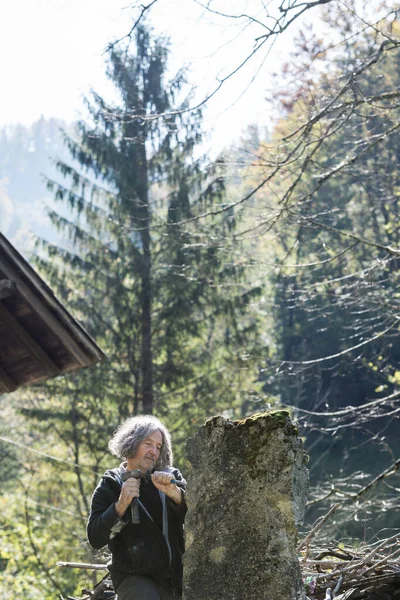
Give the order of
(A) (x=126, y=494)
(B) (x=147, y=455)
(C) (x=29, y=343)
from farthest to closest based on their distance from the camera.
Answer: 1. (C) (x=29, y=343)
2. (B) (x=147, y=455)
3. (A) (x=126, y=494)

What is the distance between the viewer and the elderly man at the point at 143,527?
3896 mm

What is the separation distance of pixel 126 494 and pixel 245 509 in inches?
30.3

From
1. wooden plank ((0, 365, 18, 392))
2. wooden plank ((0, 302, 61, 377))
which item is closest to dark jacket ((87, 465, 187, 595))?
wooden plank ((0, 302, 61, 377))

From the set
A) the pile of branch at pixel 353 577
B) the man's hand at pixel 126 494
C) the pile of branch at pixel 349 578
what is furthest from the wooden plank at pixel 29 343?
the man's hand at pixel 126 494

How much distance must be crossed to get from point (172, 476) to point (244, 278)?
1556cm

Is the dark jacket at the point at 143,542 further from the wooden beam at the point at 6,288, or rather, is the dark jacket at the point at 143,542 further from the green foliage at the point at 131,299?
the green foliage at the point at 131,299

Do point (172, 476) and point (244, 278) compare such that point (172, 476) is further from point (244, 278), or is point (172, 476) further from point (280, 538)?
point (244, 278)

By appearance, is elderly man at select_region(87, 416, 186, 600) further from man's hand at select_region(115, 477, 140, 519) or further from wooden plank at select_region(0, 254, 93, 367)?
wooden plank at select_region(0, 254, 93, 367)

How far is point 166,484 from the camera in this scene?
12.7 ft

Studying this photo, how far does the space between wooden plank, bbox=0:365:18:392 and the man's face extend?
317 cm

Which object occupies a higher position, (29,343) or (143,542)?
(29,343)

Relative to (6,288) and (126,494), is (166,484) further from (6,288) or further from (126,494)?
(6,288)

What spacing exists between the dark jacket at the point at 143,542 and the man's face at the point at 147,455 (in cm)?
20

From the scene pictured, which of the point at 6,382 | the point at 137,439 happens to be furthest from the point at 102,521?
the point at 6,382
